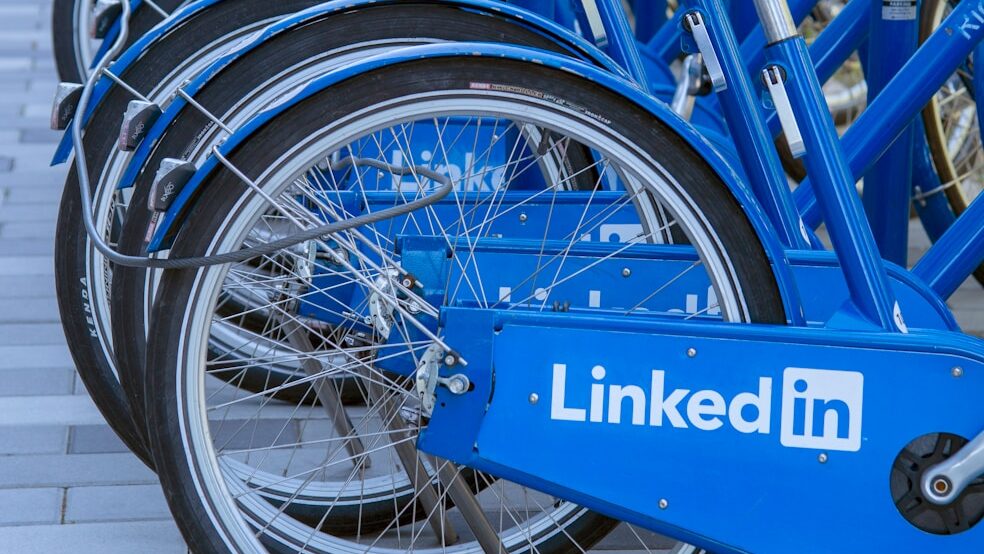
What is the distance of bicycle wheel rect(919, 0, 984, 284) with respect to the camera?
3.52 metres

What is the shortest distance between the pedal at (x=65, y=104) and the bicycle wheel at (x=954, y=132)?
2.11 metres

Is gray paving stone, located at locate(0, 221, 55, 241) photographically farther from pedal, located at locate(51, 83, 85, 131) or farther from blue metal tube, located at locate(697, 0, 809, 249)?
blue metal tube, located at locate(697, 0, 809, 249)

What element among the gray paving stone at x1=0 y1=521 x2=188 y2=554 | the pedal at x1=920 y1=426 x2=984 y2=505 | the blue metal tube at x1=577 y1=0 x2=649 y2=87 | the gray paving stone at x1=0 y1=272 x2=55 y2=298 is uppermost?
the blue metal tube at x1=577 y1=0 x2=649 y2=87

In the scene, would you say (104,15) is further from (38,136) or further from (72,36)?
(38,136)

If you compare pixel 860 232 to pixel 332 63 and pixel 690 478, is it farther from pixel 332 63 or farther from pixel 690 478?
pixel 332 63

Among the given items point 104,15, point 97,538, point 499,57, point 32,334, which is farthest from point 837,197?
point 32,334

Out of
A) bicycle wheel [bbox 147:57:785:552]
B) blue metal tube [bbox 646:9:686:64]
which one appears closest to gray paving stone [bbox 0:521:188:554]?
bicycle wheel [bbox 147:57:785:552]

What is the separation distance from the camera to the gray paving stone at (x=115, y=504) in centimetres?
267

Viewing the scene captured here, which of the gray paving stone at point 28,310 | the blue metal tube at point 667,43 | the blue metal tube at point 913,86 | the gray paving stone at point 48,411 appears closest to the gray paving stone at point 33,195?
the gray paving stone at point 28,310

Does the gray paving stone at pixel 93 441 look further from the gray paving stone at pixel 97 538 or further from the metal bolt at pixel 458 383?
the metal bolt at pixel 458 383

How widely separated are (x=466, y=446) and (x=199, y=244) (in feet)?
1.52

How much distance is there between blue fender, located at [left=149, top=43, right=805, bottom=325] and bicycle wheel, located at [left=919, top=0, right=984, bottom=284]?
1783 millimetres

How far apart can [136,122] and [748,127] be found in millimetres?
932

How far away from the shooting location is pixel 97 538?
2582 mm
